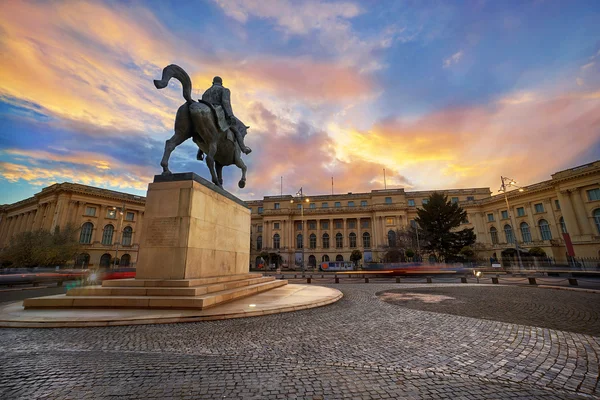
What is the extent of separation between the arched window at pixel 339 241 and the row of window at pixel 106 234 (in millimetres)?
49975

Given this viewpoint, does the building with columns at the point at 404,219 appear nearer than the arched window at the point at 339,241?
Yes

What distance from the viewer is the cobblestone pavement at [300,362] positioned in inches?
110

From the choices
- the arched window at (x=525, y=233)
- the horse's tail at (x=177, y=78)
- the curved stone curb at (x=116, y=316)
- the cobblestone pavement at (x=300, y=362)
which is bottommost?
the cobblestone pavement at (x=300, y=362)

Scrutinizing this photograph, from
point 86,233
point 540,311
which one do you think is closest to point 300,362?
point 540,311

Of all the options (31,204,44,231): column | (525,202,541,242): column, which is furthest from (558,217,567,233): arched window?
(31,204,44,231): column

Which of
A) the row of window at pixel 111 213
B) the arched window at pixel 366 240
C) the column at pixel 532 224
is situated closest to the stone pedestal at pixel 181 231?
the row of window at pixel 111 213

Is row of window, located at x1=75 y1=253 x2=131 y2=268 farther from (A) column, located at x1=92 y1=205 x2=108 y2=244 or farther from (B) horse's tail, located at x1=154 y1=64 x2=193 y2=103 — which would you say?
(B) horse's tail, located at x1=154 y1=64 x2=193 y2=103

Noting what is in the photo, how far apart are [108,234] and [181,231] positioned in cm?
5970

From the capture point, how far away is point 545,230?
47.3 m

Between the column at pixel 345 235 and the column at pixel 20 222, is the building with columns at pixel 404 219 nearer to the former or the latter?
the column at pixel 345 235

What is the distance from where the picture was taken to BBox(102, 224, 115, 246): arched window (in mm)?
53431

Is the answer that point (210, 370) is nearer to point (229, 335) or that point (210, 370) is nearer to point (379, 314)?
point (229, 335)

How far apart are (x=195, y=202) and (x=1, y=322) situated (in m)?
4.94

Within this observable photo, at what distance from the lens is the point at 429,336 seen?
5.03 metres
